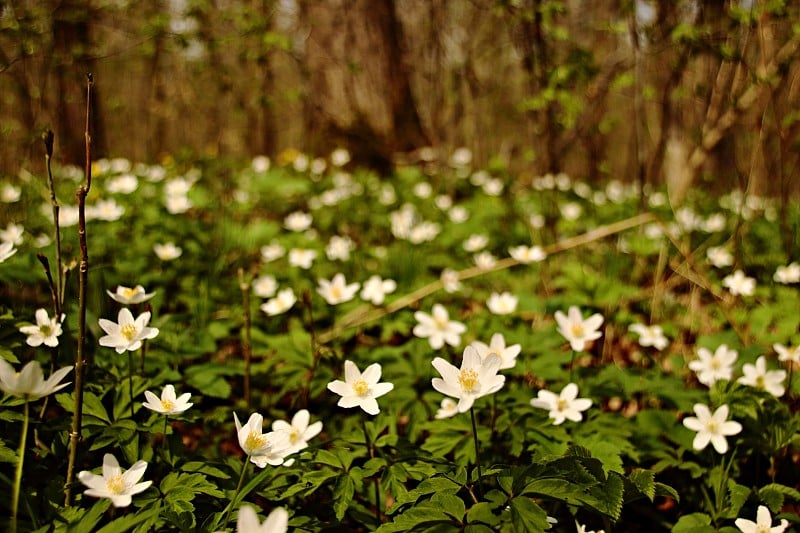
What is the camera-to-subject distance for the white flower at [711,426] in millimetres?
1736

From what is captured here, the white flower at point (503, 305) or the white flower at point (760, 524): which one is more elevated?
the white flower at point (760, 524)

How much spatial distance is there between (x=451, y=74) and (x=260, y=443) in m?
5.01

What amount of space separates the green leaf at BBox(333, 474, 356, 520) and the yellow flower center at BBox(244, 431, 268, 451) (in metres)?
0.23

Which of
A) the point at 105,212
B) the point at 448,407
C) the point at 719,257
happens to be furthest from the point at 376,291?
the point at 719,257

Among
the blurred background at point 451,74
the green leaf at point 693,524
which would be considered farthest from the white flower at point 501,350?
the blurred background at point 451,74

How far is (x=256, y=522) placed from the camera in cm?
103

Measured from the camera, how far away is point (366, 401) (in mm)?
1535

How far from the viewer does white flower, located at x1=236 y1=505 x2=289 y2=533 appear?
1000 millimetres

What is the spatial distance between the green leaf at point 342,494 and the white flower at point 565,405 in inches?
27.1

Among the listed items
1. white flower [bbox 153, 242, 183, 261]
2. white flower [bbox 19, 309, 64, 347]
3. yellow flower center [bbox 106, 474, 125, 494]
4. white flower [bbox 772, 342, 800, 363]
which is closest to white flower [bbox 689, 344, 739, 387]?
white flower [bbox 772, 342, 800, 363]

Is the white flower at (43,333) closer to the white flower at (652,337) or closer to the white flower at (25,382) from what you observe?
the white flower at (25,382)

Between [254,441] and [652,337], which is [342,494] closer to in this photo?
[254,441]

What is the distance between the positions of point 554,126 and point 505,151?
4.88m

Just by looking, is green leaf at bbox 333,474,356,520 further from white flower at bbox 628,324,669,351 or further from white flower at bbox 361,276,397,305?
white flower at bbox 628,324,669,351
